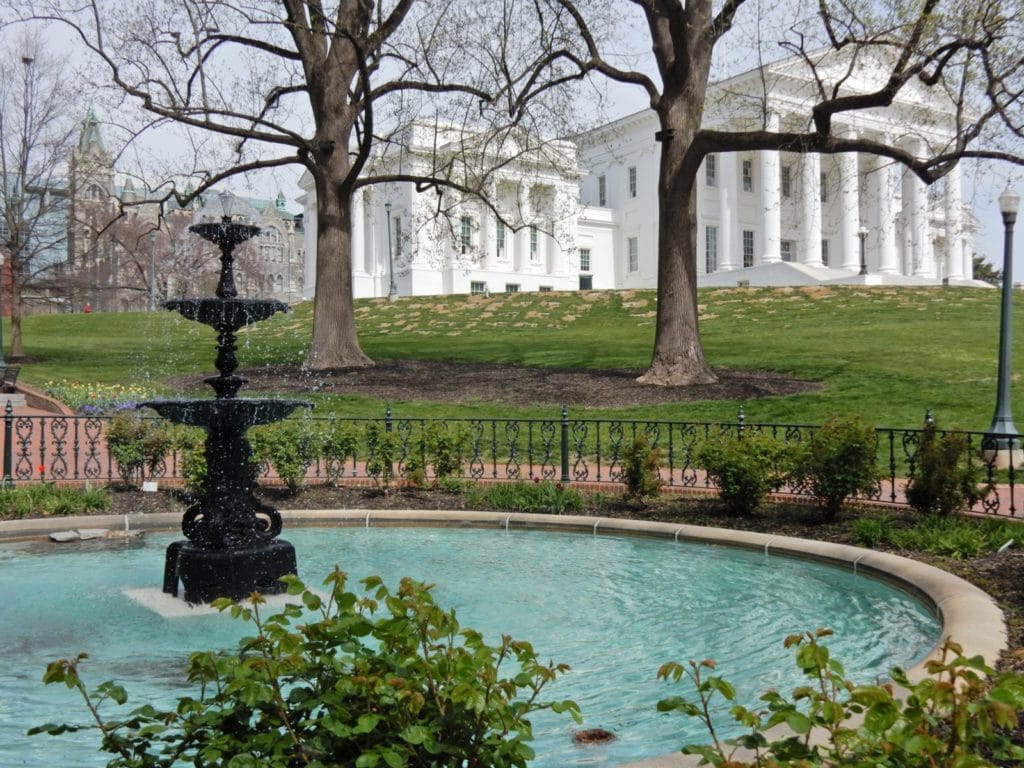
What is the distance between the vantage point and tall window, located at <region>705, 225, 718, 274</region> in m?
67.9

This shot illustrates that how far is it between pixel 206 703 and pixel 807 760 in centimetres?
180

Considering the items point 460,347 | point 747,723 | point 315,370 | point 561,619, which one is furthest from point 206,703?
point 460,347

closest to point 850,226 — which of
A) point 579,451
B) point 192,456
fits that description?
point 579,451

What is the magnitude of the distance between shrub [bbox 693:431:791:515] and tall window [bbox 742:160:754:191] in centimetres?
5964

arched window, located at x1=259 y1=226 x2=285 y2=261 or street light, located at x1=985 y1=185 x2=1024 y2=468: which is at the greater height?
arched window, located at x1=259 y1=226 x2=285 y2=261

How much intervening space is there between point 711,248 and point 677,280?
49477 mm

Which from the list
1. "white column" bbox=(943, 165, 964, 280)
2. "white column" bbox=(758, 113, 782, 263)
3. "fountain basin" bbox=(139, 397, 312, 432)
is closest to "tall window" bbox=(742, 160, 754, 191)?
"white column" bbox=(758, 113, 782, 263)

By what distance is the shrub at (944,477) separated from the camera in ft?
32.3

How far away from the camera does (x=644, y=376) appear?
20.7 metres

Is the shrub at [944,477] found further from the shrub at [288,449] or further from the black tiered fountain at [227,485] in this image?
the shrub at [288,449]

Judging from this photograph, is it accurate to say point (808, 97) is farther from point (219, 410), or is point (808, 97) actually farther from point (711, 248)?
point (711, 248)

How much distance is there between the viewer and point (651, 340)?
30.0 m

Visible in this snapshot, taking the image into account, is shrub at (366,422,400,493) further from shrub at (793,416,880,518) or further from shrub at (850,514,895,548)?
shrub at (850,514,895,548)

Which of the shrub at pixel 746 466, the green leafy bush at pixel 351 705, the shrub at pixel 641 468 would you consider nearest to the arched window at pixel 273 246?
the shrub at pixel 641 468
